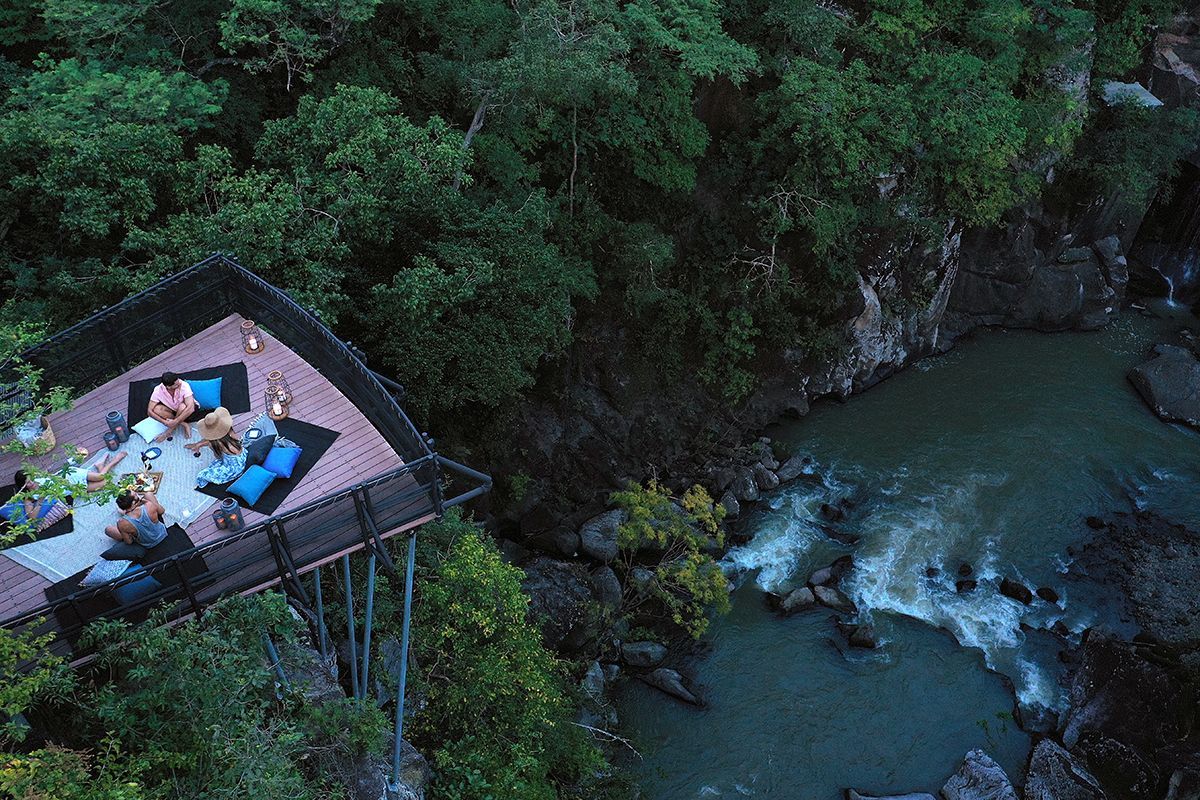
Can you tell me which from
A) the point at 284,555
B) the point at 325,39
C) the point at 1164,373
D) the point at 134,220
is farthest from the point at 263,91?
the point at 1164,373

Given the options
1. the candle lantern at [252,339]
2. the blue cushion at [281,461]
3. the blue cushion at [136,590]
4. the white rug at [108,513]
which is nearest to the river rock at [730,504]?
the candle lantern at [252,339]

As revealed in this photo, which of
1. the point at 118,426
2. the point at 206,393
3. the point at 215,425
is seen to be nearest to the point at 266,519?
the point at 215,425

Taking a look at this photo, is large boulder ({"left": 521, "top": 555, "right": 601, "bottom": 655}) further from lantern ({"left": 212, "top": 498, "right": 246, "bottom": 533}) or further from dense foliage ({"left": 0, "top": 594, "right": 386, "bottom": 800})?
dense foliage ({"left": 0, "top": 594, "right": 386, "bottom": 800})

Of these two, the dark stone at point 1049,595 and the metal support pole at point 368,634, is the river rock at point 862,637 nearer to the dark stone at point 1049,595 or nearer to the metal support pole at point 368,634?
the dark stone at point 1049,595

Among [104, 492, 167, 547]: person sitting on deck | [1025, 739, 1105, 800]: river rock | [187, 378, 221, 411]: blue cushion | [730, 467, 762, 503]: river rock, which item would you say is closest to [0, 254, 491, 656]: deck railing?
[104, 492, 167, 547]: person sitting on deck

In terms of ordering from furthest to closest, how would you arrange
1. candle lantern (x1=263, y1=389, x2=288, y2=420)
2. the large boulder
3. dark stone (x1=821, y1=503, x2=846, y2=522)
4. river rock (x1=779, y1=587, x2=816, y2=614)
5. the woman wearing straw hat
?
dark stone (x1=821, y1=503, x2=846, y2=522) < river rock (x1=779, y1=587, x2=816, y2=614) < the large boulder < candle lantern (x1=263, y1=389, x2=288, y2=420) < the woman wearing straw hat

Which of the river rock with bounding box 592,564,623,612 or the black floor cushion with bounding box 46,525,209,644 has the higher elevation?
the black floor cushion with bounding box 46,525,209,644

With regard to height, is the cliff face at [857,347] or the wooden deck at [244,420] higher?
the wooden deck at [244,420]
